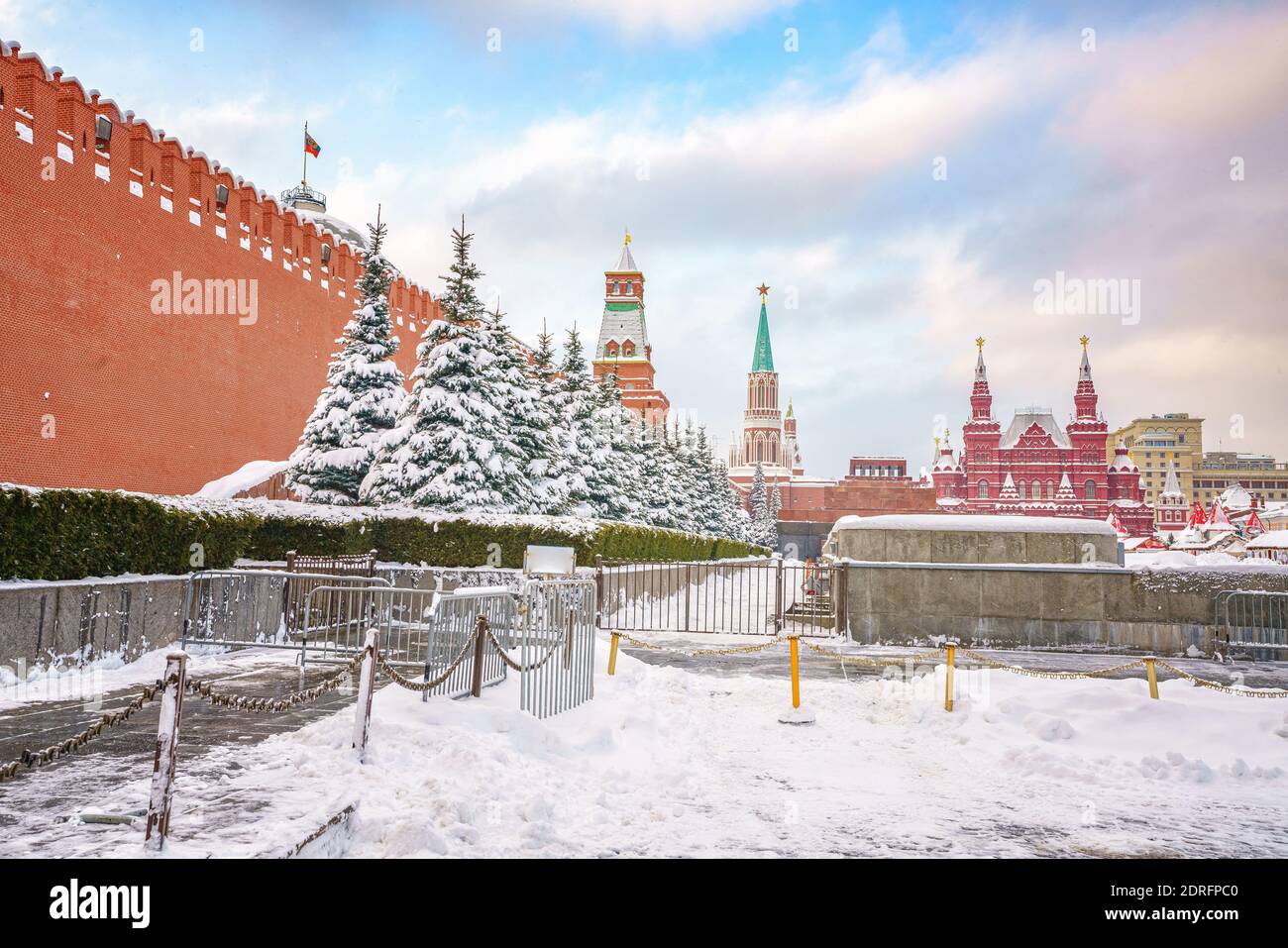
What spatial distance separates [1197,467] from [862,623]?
186190 millimetres

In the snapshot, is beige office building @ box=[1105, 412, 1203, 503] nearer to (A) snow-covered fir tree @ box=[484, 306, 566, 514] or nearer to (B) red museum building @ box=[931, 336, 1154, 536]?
(B) red museum building @ box=[931, 336, 1154, 536]

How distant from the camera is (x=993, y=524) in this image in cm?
1402

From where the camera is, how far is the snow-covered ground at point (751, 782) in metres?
4.42

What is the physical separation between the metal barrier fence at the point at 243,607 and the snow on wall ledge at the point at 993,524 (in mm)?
8550

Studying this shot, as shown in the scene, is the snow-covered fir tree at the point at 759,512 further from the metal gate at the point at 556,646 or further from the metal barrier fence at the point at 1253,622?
the metal gate at the point at 556,646

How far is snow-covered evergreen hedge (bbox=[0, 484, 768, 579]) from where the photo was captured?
8.41m

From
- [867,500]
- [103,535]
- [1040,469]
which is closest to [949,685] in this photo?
[103,535]

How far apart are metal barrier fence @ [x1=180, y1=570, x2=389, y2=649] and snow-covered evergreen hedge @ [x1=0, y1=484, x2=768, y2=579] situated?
0.58 m

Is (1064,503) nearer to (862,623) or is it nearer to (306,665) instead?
(862,623)

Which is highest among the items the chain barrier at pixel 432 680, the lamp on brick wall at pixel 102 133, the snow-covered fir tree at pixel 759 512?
the lamp on brick wall at pixel 102 133

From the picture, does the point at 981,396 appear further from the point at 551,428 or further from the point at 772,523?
the point at 551,428

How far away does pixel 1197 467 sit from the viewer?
165 meters

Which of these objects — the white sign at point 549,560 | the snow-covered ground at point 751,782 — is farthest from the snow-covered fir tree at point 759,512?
the snow-covered ground at point 751,782

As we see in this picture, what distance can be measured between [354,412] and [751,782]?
1646cm
